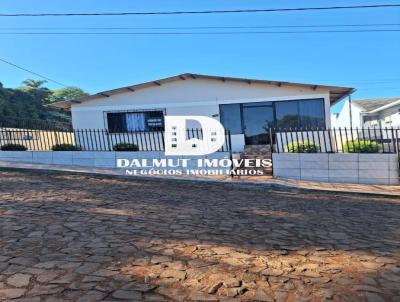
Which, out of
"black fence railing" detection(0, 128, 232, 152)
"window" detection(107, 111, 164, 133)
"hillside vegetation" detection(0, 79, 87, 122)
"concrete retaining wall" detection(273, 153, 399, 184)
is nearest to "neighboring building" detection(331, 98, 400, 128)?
"concrete retaining wall" detection(273, 153, 399, 184)

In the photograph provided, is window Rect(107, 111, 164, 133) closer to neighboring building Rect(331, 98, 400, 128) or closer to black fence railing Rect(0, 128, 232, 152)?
black fence railing Rect(0, 128, 232, 152)

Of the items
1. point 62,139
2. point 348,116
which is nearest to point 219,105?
point 62,139

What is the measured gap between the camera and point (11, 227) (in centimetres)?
435

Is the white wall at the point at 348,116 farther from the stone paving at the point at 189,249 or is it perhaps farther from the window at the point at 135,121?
the stone paving at the point at 189,249

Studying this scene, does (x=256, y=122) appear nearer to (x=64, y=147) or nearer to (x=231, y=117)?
(x=231, y=117)

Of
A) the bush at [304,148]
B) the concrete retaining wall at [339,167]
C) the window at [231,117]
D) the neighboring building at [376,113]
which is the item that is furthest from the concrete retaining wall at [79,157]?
the neighboring building at [376,113]

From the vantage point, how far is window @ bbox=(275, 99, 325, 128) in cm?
1388

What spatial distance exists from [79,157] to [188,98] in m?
5.33

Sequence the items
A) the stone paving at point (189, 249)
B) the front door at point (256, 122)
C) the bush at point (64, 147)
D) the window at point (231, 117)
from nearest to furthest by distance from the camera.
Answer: the stone paving at point (189, 249) → the bush at point (64, 147) → the front door at point (256, 122) → the window at point (231, 117)

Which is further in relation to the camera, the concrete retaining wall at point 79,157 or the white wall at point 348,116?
the white wall at point 348,116

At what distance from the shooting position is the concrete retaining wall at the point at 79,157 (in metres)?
11.9

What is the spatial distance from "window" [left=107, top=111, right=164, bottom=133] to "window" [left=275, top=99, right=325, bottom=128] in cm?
523

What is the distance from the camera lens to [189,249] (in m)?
3.75

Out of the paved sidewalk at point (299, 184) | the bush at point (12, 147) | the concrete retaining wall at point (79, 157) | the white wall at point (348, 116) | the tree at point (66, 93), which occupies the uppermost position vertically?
the tree at point (66, 93)
